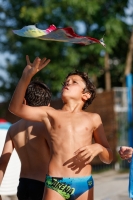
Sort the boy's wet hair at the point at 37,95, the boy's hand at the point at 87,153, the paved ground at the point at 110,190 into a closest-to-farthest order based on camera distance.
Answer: the boy's hand at the point at 87,153 → the boy's wet hair at the point at 37,95 → the paved ground at the point at 110,190

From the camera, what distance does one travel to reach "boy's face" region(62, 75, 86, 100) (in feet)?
12.8

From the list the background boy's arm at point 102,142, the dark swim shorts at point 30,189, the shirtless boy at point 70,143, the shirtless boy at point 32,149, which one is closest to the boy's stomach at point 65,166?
the shirtless boy at point 70,143

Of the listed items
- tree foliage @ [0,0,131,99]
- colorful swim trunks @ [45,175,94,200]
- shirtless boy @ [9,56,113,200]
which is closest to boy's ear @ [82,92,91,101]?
shirtless boy @ [9,56,113,200]

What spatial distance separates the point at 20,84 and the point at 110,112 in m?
9.88

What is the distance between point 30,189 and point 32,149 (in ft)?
1.04

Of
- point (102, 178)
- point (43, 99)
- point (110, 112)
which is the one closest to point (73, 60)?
point (110, 112)

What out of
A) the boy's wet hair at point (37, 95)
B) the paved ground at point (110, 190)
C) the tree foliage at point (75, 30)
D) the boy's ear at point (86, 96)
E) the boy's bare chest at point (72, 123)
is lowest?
the paved ground at point (110, 190)

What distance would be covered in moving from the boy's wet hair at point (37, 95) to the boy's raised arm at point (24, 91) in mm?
549

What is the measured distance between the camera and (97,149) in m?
3.66

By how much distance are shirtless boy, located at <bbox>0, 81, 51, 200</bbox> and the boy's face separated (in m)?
0.41

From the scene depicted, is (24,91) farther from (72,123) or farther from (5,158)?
(5,158)

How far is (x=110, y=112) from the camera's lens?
1323cm

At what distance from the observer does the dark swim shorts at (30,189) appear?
4215 millimetres

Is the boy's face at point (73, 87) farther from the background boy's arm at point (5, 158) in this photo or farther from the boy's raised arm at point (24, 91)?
the background boy's arm at point (5, 158)
